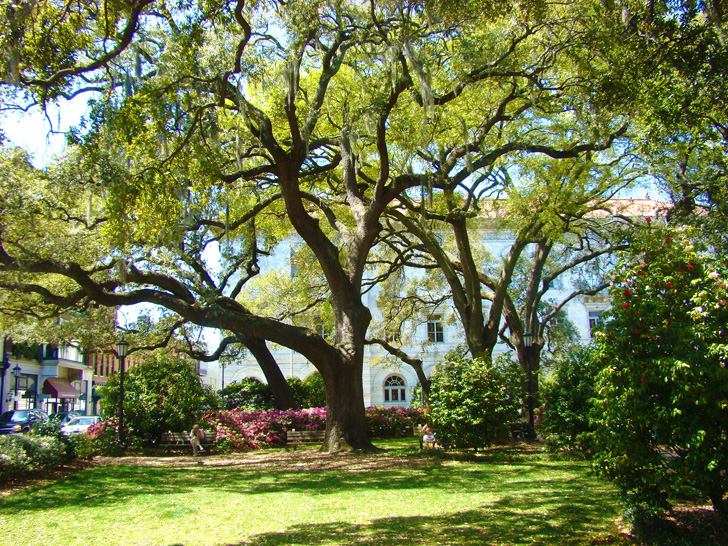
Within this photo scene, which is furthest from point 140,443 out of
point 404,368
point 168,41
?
point 404,368

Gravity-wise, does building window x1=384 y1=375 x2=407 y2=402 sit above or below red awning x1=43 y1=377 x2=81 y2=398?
below

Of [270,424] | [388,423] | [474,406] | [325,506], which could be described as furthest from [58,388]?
[325,506]

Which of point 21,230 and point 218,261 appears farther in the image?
point 218,261

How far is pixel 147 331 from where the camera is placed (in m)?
19.9

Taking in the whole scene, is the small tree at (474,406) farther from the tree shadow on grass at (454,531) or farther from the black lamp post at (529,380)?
the tree shadow on grass at (454,531)

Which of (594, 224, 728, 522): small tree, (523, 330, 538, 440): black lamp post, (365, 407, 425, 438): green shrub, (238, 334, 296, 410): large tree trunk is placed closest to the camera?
(594, 224, 728, 522): small tree

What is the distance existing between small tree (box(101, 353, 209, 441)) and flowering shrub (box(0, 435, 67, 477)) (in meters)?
4.46

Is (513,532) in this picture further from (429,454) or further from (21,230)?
(21,230)

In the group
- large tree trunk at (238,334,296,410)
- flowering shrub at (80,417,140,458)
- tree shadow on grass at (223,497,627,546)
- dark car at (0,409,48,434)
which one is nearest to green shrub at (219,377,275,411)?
large tree trunk at (238,334,296,410)

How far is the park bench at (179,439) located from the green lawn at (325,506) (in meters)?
5.39

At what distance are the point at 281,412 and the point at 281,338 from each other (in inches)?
262

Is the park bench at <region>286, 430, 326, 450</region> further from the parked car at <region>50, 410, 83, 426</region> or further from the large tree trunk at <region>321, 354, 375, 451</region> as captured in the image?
the parked car at <region>50, 410, 83, 426</region>

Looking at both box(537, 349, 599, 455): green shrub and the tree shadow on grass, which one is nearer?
the tree shadow on grass

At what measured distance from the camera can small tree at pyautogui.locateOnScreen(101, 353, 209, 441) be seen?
17.4 m
